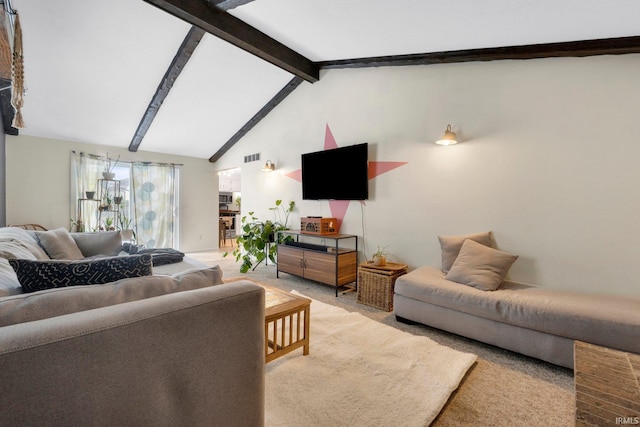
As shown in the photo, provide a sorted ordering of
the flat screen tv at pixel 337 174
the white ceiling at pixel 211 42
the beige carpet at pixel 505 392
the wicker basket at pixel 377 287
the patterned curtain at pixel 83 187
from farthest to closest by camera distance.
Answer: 1. the patterned curtain at pixel 83 187
2. the flat screen tv at pixel 337 174
3. the wicker basket at pixel 377 287
4. the white ceiling at pixel 211 42
5. the beige carpet at pixel 505 392

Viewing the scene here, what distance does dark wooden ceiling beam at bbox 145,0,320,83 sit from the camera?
2745 millimetres

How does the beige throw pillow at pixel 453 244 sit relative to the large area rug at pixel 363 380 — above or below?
above

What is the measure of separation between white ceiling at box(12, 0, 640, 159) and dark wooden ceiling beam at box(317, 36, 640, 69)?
0.21 feet

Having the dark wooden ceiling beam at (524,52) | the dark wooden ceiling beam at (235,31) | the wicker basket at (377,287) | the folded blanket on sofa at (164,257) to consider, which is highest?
the dark wooden ceiling beam at (235,31)

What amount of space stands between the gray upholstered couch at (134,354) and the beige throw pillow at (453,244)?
2.21m

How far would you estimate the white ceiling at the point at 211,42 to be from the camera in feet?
6.93

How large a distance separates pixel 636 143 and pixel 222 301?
10.4 feet

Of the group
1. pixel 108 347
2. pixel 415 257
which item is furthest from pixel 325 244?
pixel 108 347

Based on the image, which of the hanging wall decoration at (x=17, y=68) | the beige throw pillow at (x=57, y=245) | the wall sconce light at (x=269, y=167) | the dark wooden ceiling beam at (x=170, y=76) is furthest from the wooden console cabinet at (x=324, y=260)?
the hanging wall decoration at (x=17, y=68)

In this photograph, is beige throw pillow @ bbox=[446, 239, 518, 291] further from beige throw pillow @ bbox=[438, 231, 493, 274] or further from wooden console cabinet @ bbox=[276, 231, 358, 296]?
wooden console cabinet @ bbox=[276, 231, 358, 296]

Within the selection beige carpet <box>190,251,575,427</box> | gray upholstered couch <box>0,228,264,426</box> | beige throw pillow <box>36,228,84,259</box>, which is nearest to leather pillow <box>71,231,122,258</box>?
beige throw pillow <box>36,228,84,259</box>

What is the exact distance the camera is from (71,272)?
1215mm

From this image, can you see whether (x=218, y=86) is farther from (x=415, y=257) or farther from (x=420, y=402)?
(x=420, y=402)

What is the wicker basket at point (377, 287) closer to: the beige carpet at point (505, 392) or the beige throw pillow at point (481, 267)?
the beige carpet at point (505, 392)
